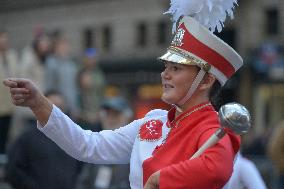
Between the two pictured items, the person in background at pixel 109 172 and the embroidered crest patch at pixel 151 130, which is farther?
the person in background at pixel 109 172

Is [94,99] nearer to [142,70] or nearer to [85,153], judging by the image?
[85,153]

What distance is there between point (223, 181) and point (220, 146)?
159 millimetres

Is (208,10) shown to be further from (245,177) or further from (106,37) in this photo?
(106,37)

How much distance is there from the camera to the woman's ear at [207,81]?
4.40 m

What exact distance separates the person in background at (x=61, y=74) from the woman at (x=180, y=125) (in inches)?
266

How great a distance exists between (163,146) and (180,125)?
0.14m

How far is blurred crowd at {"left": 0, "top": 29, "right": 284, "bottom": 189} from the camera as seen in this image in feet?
25.3


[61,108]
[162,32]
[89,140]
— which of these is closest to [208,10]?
[89,140]

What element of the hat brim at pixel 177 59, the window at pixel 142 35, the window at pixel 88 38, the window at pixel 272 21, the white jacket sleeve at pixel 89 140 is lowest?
the window at pixel 88 38

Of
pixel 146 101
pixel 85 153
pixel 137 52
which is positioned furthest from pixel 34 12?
pixel 85 153

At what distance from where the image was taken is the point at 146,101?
3797 centimetres

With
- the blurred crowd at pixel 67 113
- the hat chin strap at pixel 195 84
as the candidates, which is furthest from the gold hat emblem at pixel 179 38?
the blurred crowd at pixel 67 113

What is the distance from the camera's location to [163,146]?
4324mm

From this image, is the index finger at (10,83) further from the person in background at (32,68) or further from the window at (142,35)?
the window at (142,35)
